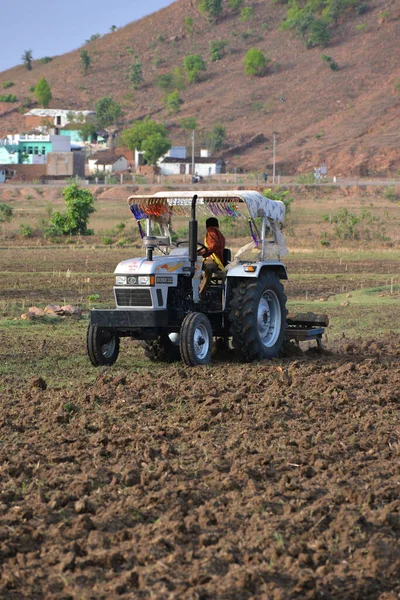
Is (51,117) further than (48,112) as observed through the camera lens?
No

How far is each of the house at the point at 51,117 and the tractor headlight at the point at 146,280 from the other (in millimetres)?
141445

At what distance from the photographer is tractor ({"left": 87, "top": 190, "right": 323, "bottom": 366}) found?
42.4 ft

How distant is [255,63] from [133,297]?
514ft

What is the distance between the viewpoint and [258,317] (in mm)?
13758

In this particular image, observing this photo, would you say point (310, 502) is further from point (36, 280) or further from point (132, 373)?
point (36, 280)

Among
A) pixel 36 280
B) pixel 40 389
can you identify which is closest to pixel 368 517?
pixel 40 389

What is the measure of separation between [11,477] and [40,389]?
378 centimetres

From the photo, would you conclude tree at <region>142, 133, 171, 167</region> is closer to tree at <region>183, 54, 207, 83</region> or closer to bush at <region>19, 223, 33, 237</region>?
tree at <region>183, 54, 207, 83</region>

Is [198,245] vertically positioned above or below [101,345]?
above

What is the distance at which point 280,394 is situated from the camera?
1148 cm

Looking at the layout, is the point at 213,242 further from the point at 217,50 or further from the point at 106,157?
the point at 217,50

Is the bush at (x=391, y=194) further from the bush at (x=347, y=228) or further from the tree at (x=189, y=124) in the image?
the tree at (x=189, y=124)

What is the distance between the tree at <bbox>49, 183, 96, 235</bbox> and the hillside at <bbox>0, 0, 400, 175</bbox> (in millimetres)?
62416

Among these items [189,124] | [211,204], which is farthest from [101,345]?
[189,124]
